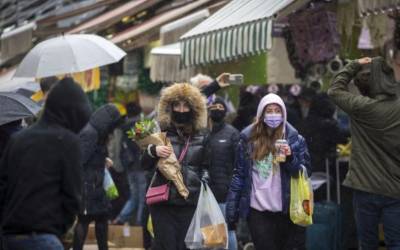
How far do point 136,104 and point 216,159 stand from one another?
237 inches

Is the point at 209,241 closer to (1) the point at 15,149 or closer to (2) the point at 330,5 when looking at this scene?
(1) the point at 15,149

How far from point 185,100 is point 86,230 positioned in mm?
3130

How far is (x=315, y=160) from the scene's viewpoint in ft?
43.3

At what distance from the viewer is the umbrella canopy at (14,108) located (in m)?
8.98

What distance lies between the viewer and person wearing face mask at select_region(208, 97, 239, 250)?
36.9 feet

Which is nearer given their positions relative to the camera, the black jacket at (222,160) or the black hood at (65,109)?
the black hood at (65,109)

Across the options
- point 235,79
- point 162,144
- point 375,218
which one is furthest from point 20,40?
point 375,218

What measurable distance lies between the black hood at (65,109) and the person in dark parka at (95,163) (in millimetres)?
4870

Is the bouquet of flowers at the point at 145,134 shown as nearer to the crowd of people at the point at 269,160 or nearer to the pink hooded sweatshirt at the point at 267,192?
the crowd of people at the point at 269,160

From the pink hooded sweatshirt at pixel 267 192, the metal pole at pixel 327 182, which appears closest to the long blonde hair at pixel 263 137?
the pink hooded sweatshirt at pixel 267 192

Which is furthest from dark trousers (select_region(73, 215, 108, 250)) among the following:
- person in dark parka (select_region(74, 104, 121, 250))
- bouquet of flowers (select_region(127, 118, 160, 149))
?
bouquet of flowers (select_region(127, 118, 160, 149))

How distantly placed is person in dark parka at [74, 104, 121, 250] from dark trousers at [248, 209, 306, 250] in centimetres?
283

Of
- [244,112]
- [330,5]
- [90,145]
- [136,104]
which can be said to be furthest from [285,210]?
[136,104]

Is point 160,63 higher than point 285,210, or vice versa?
point 160,63
